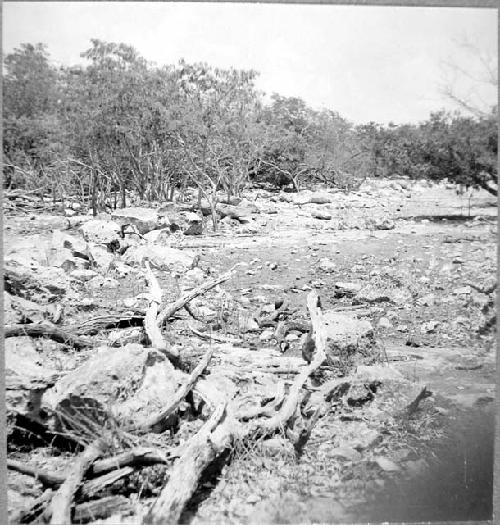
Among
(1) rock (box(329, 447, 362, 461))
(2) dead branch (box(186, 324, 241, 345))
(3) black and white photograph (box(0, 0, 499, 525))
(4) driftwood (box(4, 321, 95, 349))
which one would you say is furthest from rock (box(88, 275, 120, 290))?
(1) rock (box(329, 447, 362, 461))

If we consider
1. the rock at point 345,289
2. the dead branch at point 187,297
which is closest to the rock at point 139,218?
the dead branch at point 187,297

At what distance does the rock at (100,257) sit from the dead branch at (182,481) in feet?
3.62

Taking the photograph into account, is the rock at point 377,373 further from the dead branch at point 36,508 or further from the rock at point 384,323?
the dead branch at point 36,508

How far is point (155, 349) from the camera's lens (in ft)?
8.74

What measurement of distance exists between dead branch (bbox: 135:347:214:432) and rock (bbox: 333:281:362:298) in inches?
30.8

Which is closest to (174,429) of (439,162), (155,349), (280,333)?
(155,349)

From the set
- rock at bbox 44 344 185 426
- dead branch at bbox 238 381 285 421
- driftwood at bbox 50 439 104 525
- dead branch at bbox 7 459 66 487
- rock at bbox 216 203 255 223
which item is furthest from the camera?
rock at bbox 216 203 255 223

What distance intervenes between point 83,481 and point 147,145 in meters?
1.74

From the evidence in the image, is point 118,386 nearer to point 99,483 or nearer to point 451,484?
point 99,483

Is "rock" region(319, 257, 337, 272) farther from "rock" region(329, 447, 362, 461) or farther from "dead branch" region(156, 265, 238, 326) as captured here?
"rock" region(329, 447, 362, 461)

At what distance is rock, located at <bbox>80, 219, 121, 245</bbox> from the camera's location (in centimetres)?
295

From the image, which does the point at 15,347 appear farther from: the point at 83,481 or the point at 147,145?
the point at 147,145

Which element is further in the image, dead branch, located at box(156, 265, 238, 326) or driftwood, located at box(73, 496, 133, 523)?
dead branch, located at box(156, 265, 238, 326)

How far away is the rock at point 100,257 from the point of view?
2930 millimetres
